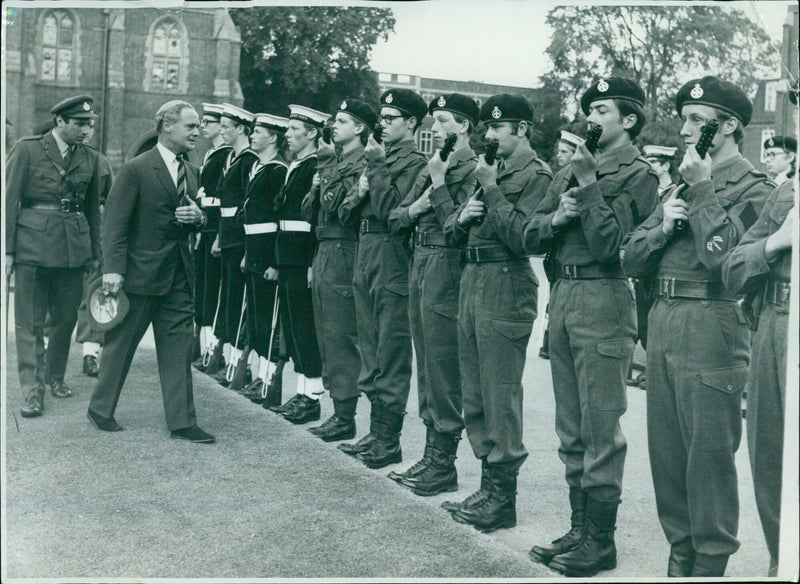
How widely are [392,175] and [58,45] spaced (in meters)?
2.12

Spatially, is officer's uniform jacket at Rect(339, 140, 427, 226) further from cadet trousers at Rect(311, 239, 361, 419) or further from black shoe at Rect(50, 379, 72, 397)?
black shoe at Rect(50, 379, 72, 397)

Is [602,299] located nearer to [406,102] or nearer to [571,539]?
[571,539]

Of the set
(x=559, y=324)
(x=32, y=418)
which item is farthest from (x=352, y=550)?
(x=32, y=418)

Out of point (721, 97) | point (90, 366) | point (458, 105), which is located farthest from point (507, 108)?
point (90, 366)

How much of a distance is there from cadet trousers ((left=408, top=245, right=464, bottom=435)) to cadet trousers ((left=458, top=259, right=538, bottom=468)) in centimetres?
41

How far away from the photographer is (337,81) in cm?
635

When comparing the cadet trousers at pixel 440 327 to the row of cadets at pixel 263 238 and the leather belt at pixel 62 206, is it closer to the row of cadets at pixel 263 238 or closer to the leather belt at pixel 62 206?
the row of cadets at pixel 263 238

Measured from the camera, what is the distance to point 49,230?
23.6 ft

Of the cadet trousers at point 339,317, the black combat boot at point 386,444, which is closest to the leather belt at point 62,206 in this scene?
the cadet trousers at point 339,317

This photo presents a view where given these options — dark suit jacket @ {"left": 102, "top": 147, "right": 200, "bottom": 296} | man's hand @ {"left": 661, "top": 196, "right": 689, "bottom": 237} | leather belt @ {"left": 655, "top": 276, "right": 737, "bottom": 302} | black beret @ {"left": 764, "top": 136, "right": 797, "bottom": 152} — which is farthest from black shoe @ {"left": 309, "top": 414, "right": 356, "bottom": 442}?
black beret @ {"left": 764, "top": 136, "right": 797, "bottom": 152}

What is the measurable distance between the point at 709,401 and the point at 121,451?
3.78m

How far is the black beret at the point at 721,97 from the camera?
162 inches

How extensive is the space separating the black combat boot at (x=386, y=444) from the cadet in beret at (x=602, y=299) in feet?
6.29

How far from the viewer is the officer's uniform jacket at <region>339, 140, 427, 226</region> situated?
625 centimetres
